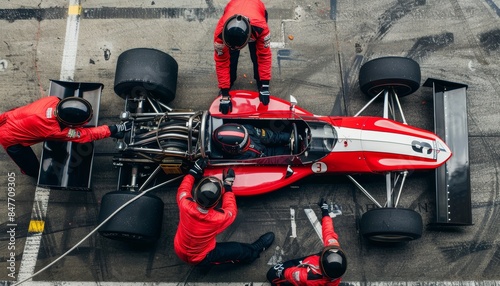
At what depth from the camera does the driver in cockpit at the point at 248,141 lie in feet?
15.9

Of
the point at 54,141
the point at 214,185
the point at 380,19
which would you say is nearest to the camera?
the point at 214,185

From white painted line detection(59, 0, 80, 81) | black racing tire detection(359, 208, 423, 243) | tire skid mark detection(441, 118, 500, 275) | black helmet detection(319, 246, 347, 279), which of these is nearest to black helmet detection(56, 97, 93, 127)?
white painted line detection(59, 0, 80, 81)

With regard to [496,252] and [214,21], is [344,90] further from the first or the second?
[496,252]

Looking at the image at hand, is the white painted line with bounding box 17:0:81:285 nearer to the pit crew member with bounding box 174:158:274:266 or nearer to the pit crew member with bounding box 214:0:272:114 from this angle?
the pit crew member with bounding box 174:158:274:266

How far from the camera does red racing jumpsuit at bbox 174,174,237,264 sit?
174 inches

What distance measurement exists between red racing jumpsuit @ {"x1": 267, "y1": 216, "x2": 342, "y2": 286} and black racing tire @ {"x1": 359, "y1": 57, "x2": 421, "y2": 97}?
6.82ft

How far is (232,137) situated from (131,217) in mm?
1549

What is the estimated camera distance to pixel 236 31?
15.7 ft

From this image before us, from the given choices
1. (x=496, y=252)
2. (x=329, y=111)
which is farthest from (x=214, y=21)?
(x=496, y=252)

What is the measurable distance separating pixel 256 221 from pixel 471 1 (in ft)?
16.1

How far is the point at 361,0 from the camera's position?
22.7ft

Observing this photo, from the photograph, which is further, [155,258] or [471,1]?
[471,1]

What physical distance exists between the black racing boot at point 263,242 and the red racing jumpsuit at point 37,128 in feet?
7.93

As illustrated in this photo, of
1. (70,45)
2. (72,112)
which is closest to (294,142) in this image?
(72,112)
